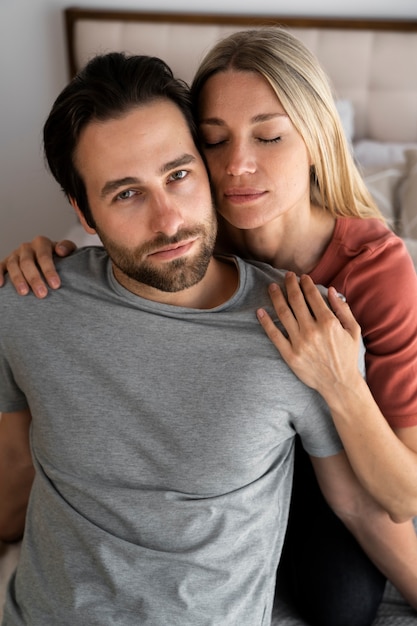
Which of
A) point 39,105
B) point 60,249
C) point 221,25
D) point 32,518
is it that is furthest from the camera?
point 39,105

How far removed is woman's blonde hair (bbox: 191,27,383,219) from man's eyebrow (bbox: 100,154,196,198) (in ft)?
0.62

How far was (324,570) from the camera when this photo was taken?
4.21 ft

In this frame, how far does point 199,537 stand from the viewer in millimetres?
1111

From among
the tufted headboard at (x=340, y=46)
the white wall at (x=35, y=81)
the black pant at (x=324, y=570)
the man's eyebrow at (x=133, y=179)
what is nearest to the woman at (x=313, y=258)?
the black pant at (x=324, y=570)

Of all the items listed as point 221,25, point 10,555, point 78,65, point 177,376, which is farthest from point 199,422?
point 78,65

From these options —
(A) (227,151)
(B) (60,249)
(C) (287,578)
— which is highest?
(A) (227,151)

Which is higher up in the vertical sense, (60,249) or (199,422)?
(60,249)

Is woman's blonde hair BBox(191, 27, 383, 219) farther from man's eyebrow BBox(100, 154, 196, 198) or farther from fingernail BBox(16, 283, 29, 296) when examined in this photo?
fingernail BBox(16, 283, 29, 296)

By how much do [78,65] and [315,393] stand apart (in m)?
2.18

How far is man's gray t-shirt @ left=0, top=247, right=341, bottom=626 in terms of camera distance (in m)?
1.10

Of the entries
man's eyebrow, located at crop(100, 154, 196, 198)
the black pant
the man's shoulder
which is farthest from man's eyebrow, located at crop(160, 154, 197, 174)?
the black pant

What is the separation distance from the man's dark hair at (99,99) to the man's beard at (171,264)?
0.13 metres

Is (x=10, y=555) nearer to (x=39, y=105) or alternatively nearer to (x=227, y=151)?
(x=227, y=151)

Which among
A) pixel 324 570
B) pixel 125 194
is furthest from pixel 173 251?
pixel 324 570
